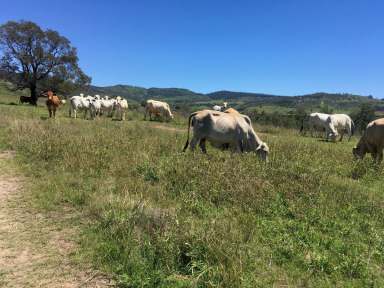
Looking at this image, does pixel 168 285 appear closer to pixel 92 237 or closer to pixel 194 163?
pixel 92 237

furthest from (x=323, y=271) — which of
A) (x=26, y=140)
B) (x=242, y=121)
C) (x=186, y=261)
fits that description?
(x=26, y=140)

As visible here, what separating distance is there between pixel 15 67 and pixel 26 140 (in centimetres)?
3382

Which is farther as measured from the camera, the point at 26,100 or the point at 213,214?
the point at 26,100

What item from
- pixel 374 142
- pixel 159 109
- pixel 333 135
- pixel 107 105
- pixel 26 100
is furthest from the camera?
pixel 26 100

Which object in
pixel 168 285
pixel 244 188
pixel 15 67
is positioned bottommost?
pixel 168 285

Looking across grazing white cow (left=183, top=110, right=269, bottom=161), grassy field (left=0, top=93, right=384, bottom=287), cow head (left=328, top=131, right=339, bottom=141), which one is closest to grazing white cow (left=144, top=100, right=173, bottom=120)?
cow head (left=328, top=131, right=339, bottom=141)

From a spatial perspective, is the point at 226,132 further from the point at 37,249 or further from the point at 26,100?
the point at 26,100

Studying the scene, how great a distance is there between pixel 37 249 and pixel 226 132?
23.7ft

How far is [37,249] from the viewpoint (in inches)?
199

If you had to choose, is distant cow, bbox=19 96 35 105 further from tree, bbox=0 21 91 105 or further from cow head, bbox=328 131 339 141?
cow head, bbox=328 131 339 141

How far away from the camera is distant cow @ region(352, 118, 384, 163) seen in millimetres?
12836

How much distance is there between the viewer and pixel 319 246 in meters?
5.55

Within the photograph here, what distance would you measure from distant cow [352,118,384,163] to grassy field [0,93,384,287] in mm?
2104

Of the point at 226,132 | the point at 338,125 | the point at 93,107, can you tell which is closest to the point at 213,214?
the point at 226,132
